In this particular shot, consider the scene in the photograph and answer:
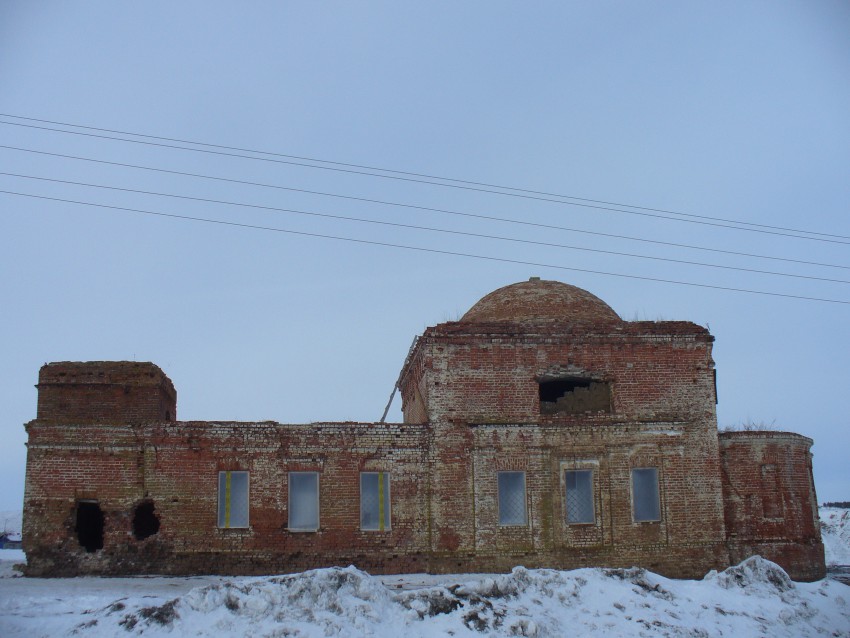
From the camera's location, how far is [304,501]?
20.4m

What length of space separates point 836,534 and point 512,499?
23.9 metres

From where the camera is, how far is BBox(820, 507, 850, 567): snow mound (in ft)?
111

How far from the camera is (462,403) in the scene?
68.6 ft

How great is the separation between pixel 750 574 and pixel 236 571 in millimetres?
10574

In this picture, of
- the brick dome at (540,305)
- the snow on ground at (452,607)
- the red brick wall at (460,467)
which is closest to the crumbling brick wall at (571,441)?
the red brick wall at (460,467)

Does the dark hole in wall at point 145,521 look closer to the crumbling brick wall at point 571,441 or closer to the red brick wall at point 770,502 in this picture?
the crumbling brick wall at point 571,441

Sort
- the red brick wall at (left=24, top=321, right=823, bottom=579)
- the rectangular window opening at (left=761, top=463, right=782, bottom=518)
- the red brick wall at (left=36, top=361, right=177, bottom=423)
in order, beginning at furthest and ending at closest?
the rectangular window opening at (left=761, top=463, right=782, bottom=518) → the red brick wall at (left=36, top=361, right=177, bottom=423) → the red brick wall at (left=24, top=321, right=823, bottom=579)

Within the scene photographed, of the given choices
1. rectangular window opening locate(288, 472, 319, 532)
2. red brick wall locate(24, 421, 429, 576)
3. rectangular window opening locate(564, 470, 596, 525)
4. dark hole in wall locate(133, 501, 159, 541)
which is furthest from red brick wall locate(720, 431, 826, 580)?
dark hole in wall locate(133, 501, 159, 541)

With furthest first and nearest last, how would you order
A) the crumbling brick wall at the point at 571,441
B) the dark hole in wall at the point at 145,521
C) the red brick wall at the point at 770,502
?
the red brick wall at the point at 770,502, the crumbling brick wall at the point at 571,441, the dark hole in wall at the point at 145,521

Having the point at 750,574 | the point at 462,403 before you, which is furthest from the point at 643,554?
the point at 462,403

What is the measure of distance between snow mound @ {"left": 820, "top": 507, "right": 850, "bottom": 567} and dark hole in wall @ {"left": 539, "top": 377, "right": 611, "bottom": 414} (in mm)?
14594

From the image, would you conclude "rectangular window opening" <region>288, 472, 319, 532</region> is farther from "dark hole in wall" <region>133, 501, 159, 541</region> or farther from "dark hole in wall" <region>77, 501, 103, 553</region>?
"dark hole in wall" <region>77, 501, 103, 553</region>

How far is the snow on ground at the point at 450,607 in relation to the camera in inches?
544

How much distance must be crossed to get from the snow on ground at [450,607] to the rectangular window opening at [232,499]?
10.3 ft
